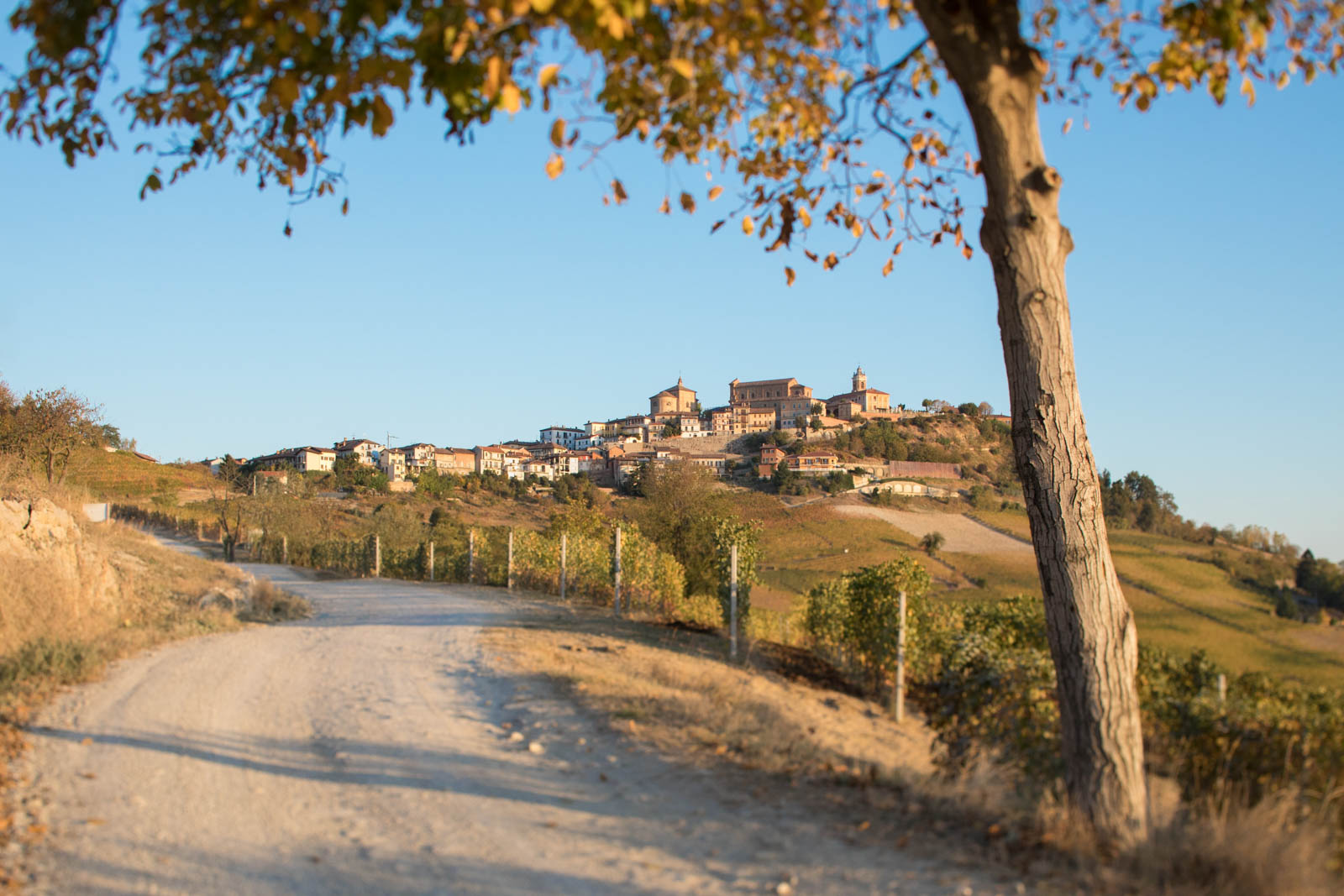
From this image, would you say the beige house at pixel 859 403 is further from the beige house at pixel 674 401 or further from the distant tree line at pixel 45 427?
the distant tree line at pixel 45 427

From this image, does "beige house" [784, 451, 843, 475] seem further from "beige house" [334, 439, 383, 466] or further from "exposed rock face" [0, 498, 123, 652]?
"beige house" [334, 439, 383, 466]

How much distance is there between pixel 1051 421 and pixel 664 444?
123874 millimetres

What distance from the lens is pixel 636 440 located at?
450ft

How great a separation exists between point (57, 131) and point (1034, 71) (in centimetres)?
522

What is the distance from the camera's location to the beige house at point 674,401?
168m

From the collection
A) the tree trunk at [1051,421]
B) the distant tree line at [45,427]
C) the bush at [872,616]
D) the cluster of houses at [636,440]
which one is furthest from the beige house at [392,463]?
the tree trunk at [1051,421]

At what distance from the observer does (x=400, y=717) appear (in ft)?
22.5

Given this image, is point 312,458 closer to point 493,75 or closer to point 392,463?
point 392,463

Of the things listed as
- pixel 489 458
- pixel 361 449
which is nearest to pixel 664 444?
pixel 489 458

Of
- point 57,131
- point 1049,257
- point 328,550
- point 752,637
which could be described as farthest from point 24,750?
point 328,550

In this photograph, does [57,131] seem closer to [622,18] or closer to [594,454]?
[622,18]

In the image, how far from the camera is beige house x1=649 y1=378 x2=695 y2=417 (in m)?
168

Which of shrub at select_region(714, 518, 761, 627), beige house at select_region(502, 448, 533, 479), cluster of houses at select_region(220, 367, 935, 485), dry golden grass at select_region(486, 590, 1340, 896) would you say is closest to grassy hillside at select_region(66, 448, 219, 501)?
cluster of houses at select_region(220, 367, 935, 485)

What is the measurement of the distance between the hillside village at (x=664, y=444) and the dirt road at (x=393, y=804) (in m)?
68.7
